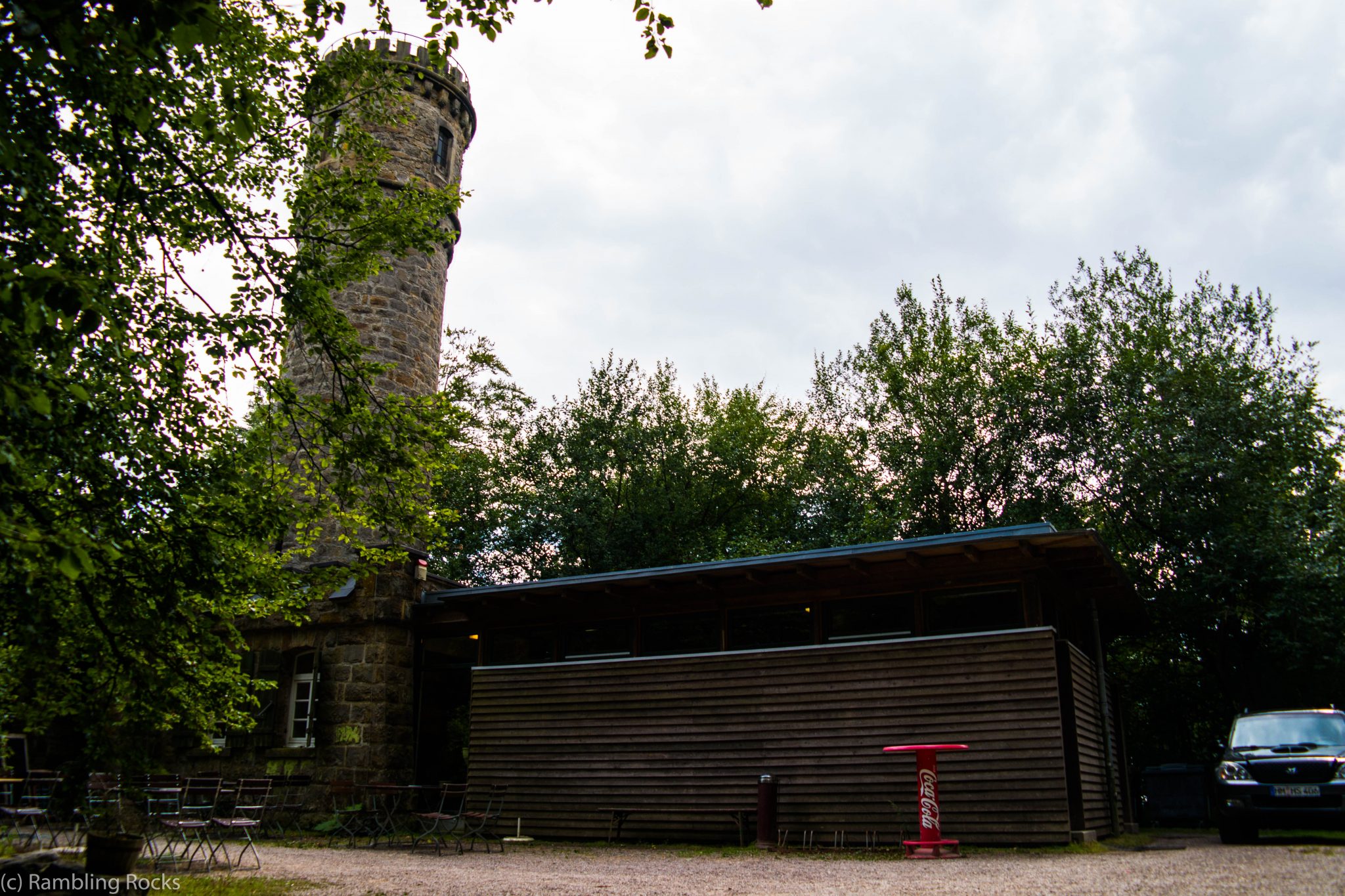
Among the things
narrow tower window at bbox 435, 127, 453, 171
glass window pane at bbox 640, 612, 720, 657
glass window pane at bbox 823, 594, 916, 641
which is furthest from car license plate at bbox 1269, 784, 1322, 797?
narrow tower window at bbox 435, 127, 453, 171

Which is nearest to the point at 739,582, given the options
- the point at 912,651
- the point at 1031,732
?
the point at 912,651

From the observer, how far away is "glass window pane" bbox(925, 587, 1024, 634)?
11.0 meters

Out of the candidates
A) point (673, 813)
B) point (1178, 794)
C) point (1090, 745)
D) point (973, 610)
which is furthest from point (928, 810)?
point (1178, 794)

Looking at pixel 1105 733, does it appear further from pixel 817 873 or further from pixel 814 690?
pixel 817 873

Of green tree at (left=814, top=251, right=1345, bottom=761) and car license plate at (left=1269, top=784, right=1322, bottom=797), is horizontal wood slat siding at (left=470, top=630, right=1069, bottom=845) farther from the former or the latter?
green tree at (left=814, top=251, right=1345, bottom=761)

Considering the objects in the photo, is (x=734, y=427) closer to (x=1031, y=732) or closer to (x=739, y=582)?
(x=739, y=582)

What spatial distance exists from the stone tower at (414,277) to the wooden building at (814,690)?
5353 millimetres

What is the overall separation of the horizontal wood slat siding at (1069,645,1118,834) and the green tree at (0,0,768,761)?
7955 mm

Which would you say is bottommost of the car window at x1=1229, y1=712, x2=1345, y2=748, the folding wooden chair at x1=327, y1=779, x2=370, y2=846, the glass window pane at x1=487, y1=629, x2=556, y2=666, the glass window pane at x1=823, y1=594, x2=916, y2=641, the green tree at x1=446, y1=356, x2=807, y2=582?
the folding wooden chair at x1=327, y1=779, x2=370, y2=846

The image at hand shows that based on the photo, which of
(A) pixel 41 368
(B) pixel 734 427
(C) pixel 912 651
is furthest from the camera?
(B) pixel 734 427

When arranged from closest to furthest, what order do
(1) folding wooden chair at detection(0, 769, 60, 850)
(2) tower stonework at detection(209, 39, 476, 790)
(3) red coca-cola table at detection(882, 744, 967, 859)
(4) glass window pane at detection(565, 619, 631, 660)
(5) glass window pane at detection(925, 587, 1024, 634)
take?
1. (1) folding wooden chair at detection(0, 769, 60, 850)
2. (3) red coca-cola table at detection(882, 744, 967, 859)
3. (5) glass window pane at detection(925, 587, 1024, 634)
4. (4) glass window pane at detection(565, 619, 631, 660)
5. (2) tower stonework at detection(209, 39, 476, 790)

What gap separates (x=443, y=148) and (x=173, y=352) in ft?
46.2

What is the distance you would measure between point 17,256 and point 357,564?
4823 millimetres

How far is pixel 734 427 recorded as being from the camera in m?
27.0
